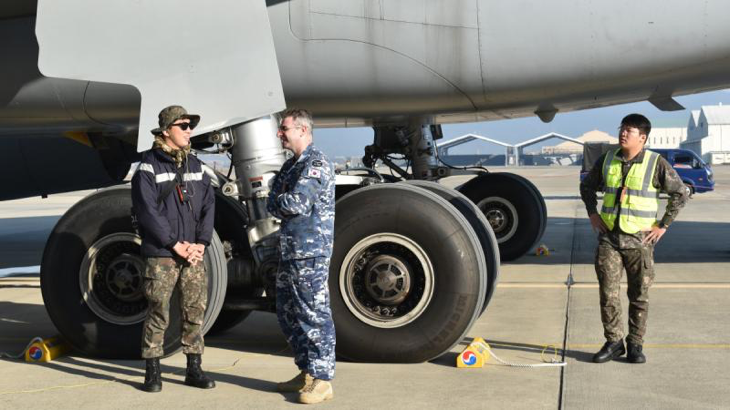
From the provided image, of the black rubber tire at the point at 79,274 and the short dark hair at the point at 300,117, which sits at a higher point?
the short dark hair at the point at 300,117

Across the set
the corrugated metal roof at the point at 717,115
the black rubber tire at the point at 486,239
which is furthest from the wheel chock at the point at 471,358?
the corrugated metal roof at the point at 717,115

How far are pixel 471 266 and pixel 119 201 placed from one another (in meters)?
2.45

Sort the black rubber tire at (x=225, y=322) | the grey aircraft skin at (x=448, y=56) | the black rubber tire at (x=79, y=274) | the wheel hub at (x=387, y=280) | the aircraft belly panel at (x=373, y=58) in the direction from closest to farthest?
the wheel hub at (x=387, y=280)
the black rubber tire at (x=79, y=274)
the grey aircraft skin at (x=448, y=56)
the aircraft belly panel at (x=373, y=58)
the black rubber tire at (x=225, y=322)

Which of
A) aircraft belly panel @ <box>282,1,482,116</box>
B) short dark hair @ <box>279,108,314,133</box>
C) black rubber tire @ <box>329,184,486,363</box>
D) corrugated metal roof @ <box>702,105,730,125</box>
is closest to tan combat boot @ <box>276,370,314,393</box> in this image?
black rubber tire @ <box>329,184,486,363</box>

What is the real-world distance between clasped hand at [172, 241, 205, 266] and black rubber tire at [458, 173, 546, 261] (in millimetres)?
6499

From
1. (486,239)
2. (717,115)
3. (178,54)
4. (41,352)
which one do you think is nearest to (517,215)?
(486,239)

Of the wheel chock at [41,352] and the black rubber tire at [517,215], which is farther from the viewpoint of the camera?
the black rubber tire at [517,215]

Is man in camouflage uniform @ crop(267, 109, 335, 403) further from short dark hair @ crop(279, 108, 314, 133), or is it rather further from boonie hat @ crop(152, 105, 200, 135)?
boonie hat @ crop(152, 105, 200, 135)

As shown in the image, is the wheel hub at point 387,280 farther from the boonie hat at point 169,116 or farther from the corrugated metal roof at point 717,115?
the corrugated metal roof at point 717,115

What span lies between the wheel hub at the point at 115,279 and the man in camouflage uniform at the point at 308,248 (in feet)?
5.05

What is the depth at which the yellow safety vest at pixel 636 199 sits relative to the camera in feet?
18.8

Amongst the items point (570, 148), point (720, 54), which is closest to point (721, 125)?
point (570, 148)

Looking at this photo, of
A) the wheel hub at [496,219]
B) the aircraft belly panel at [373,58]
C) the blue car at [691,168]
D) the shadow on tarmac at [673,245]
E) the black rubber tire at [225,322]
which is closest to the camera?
the aircraft belly panel at [373,58]

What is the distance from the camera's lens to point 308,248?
16.0ft
